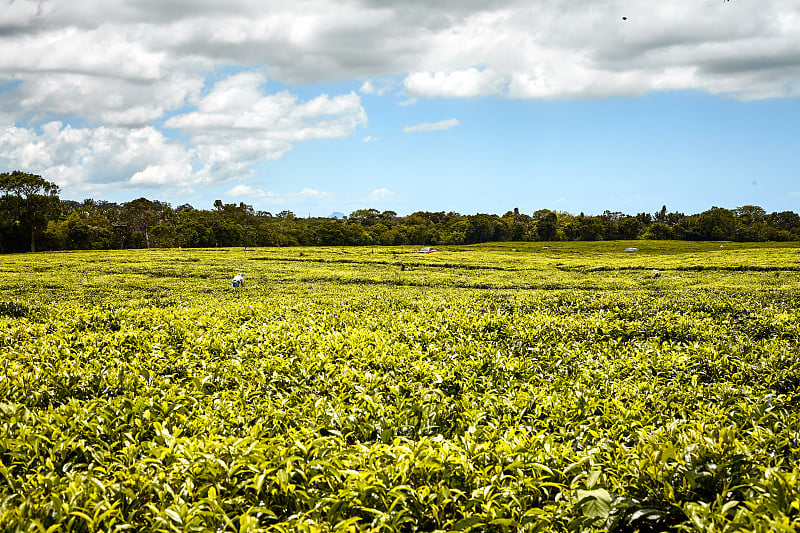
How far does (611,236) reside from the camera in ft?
374

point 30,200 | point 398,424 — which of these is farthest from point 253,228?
point 398,424

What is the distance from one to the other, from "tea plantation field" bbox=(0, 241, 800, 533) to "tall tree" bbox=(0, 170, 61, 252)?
72095 millimetres

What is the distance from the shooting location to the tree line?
221 feet

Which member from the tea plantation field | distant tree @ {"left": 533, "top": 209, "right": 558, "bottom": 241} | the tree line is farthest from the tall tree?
distant tree @ {"left": 533, "top": 209, "right": 558, "bottom": 241}

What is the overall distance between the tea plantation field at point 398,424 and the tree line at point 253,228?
7347cm

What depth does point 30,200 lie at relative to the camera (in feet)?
216

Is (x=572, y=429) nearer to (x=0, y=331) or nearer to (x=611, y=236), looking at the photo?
(x=0, y=331)

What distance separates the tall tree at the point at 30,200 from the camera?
211 feet

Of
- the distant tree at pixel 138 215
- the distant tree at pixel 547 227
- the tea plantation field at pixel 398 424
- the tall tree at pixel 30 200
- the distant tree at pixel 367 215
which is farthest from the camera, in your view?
the distant tree at pixel 367 215

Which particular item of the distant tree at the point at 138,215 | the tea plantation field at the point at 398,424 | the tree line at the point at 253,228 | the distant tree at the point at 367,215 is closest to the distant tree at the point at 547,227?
the tree line at the point at 253,228

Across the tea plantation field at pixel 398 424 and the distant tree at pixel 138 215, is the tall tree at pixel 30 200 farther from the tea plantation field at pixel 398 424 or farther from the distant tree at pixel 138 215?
the tea plantation field at pixel 398 424

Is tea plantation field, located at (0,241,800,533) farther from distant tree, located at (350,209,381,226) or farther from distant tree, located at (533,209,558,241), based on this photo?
distant tree, located at (350,209,381,226)

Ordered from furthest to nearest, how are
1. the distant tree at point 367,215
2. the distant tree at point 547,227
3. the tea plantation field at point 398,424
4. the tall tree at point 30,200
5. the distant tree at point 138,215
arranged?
the distant tree at point 367,215 < the distant tree at point 547,227 < the distant tree at point 138,215 < the tall tree at point 30,200 < the tea plantation field at point 398,424

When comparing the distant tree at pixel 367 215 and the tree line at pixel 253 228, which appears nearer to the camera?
the tree line at pixel 253 228
